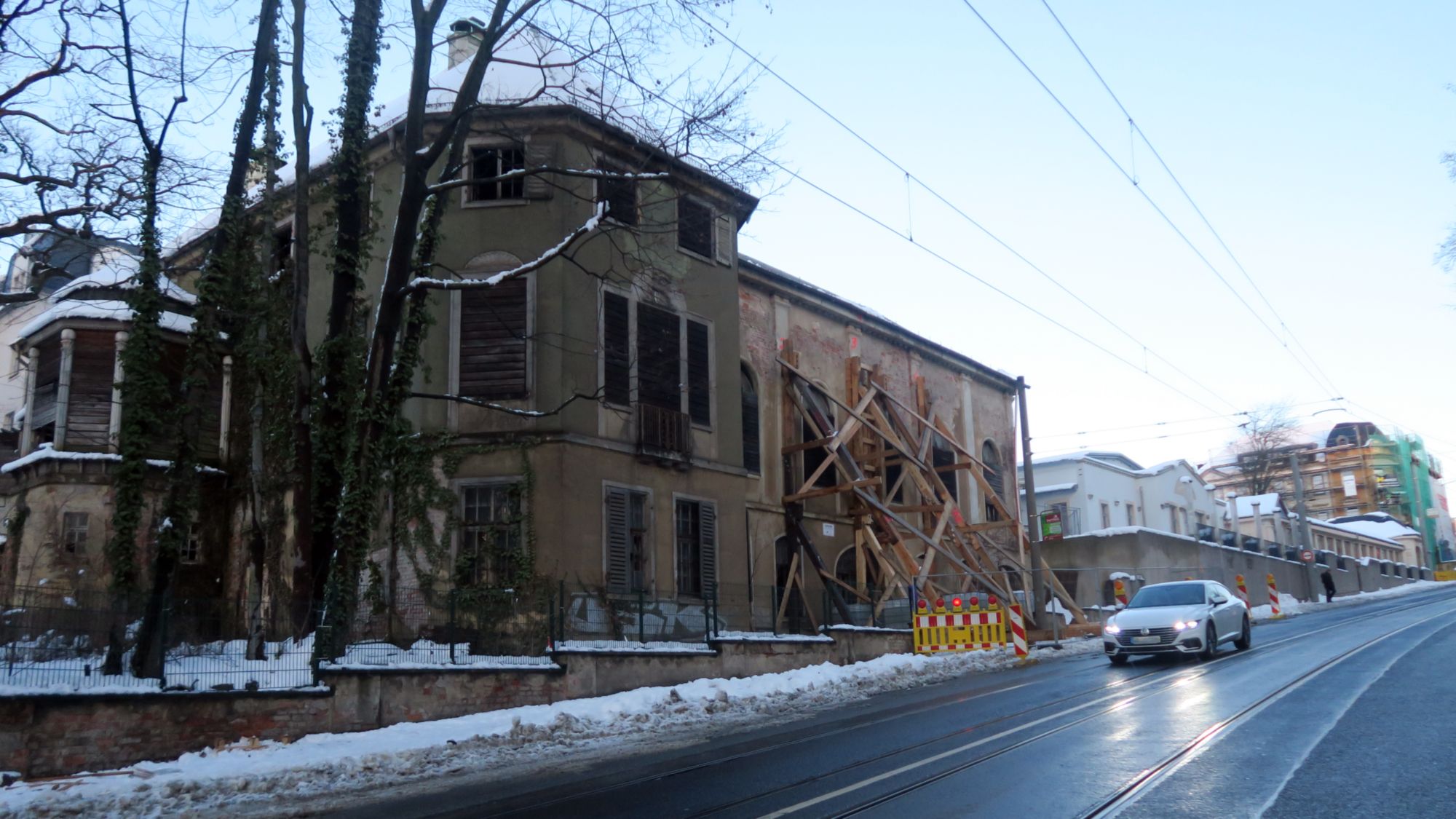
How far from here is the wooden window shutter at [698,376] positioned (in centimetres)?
2253

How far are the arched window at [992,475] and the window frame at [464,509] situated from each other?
65.4ft

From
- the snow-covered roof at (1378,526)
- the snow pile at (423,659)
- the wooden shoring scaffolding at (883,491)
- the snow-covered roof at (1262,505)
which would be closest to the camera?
the snow pile at (423,659)

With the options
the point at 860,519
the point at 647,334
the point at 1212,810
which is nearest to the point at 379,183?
the point at 647,334

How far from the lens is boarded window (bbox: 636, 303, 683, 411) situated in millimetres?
21531

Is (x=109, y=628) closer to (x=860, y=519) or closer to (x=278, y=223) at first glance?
(x=278, y=223)

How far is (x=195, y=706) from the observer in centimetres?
1215

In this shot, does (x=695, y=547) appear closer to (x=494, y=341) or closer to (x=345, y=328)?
(x=494, y=341)

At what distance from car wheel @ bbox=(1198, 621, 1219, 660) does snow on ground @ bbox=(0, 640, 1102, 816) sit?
4.64 metres

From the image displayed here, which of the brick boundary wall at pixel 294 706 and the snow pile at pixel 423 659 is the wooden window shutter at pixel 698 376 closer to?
the brick boundary wall at pixel 294 706

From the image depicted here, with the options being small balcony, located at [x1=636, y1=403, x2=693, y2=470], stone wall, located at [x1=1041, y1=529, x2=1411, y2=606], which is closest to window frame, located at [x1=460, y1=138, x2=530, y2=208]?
small balcony, located at [x1=636, y1=403, x2=693, y2=470]

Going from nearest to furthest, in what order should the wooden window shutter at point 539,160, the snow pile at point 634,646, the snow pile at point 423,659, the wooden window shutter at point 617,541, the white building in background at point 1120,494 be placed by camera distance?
1. the snow pile at point 423,659
2. the snow pile at point 634,646
3. the wooden window shutter at point 617,541
4. the wooden window shutter at point 539,160
5. the white building in background at point 1120,494

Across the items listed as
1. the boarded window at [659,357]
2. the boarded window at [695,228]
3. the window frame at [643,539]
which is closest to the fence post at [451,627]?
the window frame at [643,539]

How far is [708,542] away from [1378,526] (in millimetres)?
94222

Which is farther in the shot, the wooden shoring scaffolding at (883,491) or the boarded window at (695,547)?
the wooden shoring scaffolding at (883,491)
